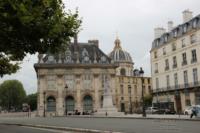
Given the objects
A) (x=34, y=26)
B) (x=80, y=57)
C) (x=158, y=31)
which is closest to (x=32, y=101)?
(x=80, y=57)

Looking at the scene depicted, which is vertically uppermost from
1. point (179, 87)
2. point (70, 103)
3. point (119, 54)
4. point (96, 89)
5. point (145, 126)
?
point (119, 54)

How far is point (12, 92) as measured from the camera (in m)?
141

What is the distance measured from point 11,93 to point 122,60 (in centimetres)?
4379

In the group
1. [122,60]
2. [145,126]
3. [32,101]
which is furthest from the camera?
[32,101]

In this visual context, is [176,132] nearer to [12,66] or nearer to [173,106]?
[12,66]

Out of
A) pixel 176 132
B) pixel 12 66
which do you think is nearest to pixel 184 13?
pixel 12 66

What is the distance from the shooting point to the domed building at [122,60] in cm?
13538

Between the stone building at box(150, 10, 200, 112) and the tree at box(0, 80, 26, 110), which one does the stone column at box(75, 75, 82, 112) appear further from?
the tree at box(0, 80, 26, 110)

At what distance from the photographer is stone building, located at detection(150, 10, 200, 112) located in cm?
5756

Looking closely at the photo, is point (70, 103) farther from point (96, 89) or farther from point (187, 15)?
point (187, 15)

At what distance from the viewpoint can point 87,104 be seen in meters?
86.2

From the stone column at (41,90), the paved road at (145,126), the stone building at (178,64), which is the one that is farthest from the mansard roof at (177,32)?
the paved road at (145,126)

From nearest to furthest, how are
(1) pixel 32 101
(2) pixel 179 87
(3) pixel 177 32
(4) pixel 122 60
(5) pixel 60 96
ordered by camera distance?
(2) pixel 179 87 → (3) pixel 177 32 → (5) pixel 60 96 → (4) pixel 122 60 → (1) pixel 32 101

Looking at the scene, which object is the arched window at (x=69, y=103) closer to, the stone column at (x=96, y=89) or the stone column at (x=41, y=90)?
the stone column at (x=96, y=89)
